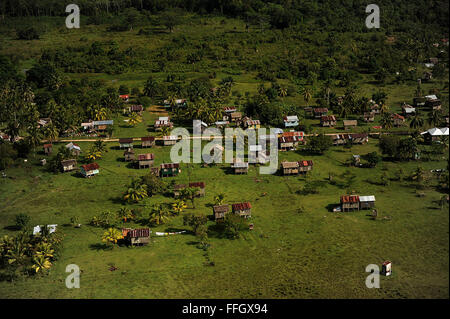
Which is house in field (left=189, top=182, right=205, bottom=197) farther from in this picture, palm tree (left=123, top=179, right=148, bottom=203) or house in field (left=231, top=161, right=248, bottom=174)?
house in field (left=231, top=161, right=248, bottom=174)

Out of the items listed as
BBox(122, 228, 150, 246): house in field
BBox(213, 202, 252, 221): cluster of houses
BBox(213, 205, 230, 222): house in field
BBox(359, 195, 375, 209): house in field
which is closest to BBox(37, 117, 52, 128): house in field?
BBox(122, 228, 150, 246): house in field

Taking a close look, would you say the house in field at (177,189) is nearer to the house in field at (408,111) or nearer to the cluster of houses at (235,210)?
the cluster of houses at (235,210)

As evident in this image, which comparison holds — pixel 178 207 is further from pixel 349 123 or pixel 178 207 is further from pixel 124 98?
pixel 124 98

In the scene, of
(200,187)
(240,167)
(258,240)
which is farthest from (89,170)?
(258,240)

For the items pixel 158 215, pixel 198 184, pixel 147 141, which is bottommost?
pixel 158 215

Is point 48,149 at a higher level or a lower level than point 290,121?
lower
